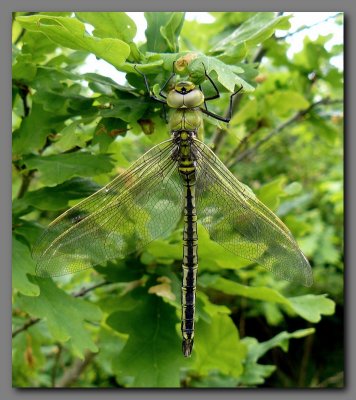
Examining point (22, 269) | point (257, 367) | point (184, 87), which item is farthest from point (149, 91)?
point (257, 367)

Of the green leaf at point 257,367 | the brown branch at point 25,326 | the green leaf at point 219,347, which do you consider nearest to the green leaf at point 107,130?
the green leaf at point 219,347

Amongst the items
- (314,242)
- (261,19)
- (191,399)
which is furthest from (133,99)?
(314,242)

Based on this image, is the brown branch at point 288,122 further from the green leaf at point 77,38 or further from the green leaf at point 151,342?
the green leaf at point 77,38

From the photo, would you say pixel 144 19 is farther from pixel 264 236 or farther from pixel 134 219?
pixel 264 236

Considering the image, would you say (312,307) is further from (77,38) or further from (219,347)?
(77,38)

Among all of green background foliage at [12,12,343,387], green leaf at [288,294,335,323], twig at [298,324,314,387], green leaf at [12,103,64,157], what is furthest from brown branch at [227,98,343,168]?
twig at [298,324,314,387]

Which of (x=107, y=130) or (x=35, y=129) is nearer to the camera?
(x=107, y=130)

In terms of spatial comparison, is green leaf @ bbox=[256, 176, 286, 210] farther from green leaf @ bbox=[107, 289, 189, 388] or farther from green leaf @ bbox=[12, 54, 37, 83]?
green leaf @ bbox=[12, 54, 37, 83]
